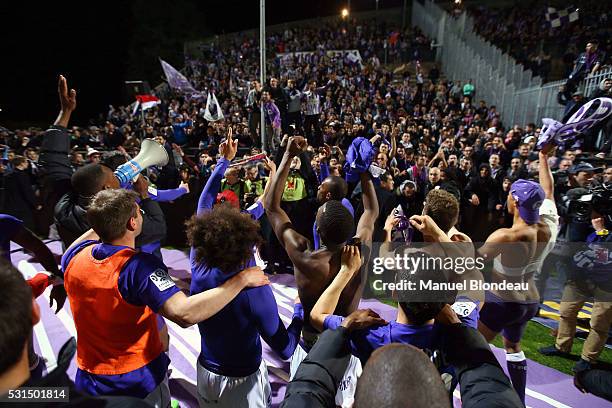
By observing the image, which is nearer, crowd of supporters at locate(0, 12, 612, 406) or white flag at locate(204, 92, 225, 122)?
crowd of supporters at locate(0, 12, 612, 406)

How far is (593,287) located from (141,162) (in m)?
4.37

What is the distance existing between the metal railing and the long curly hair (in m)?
11.6

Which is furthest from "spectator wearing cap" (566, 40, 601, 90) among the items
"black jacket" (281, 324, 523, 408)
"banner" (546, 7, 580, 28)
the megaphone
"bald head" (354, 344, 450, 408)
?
"bald head" (354, 344, 450, 408)

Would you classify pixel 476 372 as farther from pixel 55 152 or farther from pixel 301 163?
pixel 301 163

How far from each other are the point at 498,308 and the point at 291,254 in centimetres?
179

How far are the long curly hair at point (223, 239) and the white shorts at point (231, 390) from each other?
696mm

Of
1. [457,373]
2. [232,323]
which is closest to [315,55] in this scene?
[232,323]

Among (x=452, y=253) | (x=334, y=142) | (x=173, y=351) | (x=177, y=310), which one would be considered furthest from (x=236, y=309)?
(x=334, y=142)

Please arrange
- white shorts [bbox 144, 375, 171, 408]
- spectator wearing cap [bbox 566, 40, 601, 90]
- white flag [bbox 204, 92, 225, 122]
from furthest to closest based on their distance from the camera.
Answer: white flag [bbox 204, 92, 225, 122]
spectator wearing cap [bbox 566, 40, 601, 90]
white shorts [bbox 144, 375, 171, 408]

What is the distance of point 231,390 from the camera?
7.24ft

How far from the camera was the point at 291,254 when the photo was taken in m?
2.67

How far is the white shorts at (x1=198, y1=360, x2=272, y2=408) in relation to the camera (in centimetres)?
220

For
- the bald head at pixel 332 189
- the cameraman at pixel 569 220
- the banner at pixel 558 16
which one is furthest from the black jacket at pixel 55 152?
the banner at pixel 558 16

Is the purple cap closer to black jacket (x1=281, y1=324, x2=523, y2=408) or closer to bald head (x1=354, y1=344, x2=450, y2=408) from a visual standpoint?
black jacket (x1=281, y1=324, x2=523, y2=408)
